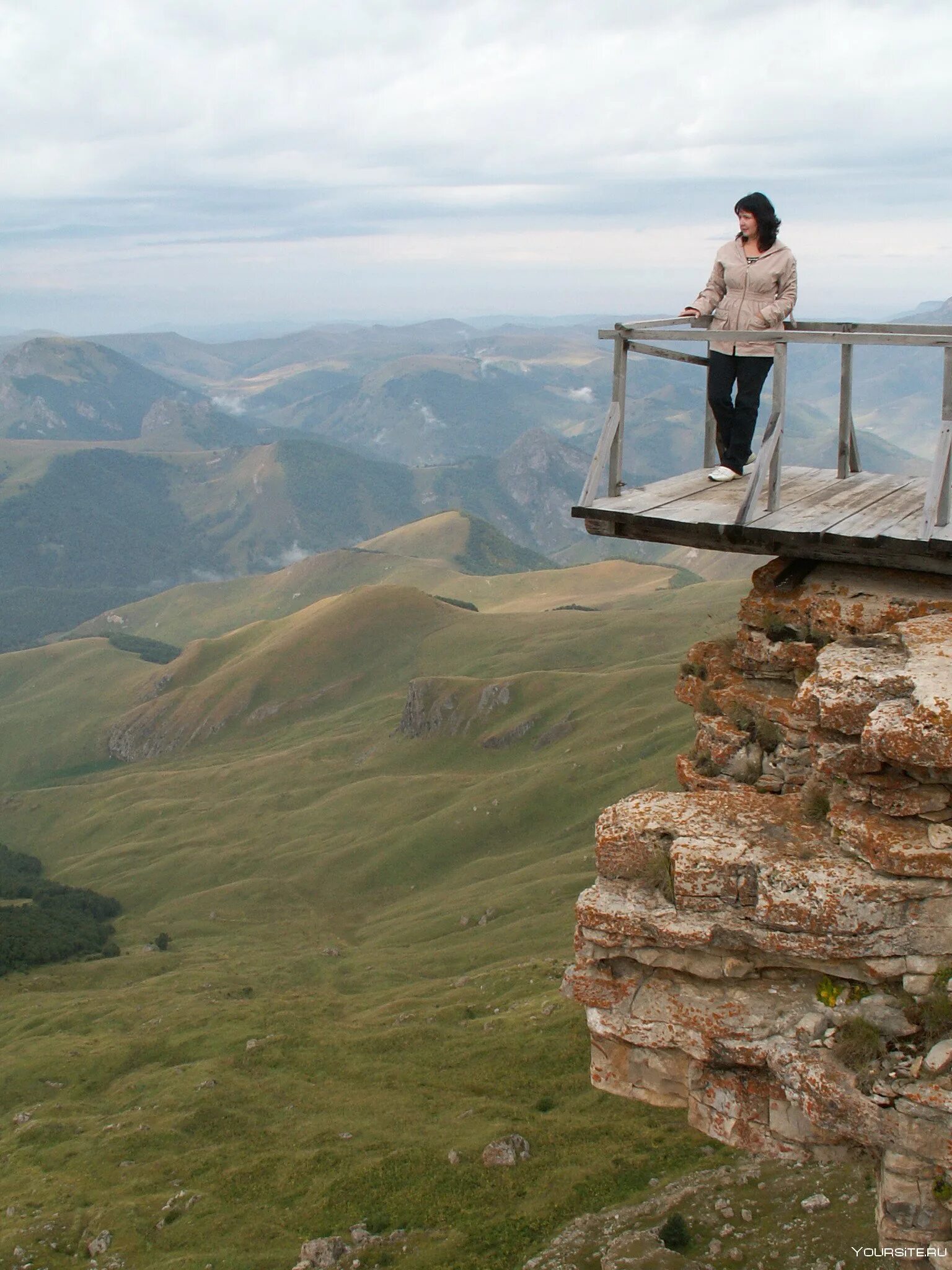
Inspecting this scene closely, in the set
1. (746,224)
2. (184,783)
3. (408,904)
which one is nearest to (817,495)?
(746,224)

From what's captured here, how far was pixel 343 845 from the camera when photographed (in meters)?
129

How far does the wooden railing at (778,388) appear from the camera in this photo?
14.1 metres

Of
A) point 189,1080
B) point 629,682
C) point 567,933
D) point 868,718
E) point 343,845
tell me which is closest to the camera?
point 868,718

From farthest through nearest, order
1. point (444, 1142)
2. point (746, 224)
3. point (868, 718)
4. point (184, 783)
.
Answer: point (184, 783), point (444, 1142), point (746, 224), point (868, 718)

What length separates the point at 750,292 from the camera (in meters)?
17.2

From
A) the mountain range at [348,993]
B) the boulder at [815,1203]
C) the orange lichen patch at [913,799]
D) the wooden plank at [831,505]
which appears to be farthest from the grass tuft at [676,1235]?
the wooden plank at [831,505]

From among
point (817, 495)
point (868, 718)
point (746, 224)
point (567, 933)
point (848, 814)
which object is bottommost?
point (567, 933)

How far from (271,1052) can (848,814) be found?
193 feet

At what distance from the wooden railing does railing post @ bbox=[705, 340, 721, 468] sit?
748 mm

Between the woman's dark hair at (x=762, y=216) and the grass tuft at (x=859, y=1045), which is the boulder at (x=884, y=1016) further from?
the woman's dark hair at (x=762, y=216)

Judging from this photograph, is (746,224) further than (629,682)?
No

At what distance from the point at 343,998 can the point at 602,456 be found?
227 feet

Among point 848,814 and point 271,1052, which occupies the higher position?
point 848,814

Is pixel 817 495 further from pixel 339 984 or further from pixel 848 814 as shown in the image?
pixel 339 984
